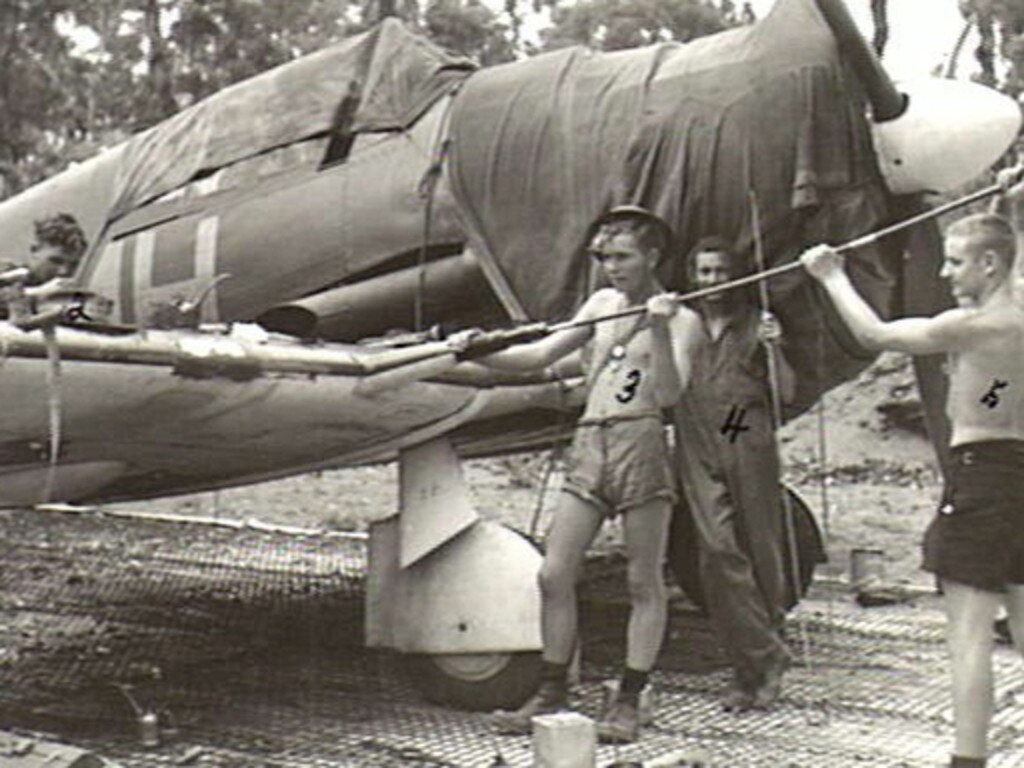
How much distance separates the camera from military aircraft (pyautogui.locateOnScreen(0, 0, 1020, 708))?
471cm

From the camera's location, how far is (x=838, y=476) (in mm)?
15461

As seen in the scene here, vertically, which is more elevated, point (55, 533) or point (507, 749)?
point (55, 533)

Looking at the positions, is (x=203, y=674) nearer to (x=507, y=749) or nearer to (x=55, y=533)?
(x=507, y=749)

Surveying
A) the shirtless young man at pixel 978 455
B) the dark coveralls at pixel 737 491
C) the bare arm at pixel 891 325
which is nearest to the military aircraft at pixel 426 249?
the dark coveralls at pixel 737 491

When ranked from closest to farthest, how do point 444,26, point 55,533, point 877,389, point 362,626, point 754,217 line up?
point 754,217
point 362,626
point 55,533
point 877,389
point 444,26

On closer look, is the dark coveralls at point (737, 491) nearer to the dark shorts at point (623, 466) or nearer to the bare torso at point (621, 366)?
the bare torso at point (621, 366)

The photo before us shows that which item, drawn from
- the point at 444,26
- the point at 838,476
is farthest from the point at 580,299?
the point at 444,26

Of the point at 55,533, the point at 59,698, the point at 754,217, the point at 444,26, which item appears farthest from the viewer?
the point at 444,26

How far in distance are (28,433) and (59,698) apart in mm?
1360

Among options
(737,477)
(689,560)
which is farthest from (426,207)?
(737,477)

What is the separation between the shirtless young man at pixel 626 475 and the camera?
4.56 m

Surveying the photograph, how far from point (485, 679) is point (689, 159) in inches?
84.0

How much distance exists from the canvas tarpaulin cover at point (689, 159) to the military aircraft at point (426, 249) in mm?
10

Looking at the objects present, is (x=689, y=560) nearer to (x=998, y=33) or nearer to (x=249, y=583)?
(x=249, y=583)
